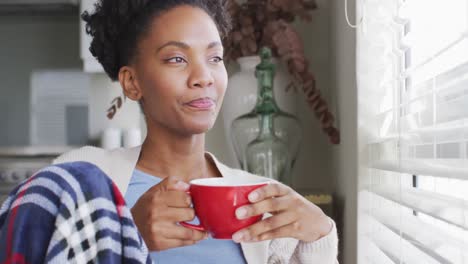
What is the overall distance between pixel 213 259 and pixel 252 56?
2.33 feet

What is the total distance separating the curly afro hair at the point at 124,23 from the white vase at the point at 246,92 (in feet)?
1.82

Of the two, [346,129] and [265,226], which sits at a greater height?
[346,129]

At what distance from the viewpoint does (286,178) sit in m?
1.26

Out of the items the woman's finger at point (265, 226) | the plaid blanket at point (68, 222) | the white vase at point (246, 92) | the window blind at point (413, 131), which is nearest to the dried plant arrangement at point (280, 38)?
the white vase at point (246, 92)

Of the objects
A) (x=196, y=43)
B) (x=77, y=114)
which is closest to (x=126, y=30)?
(x=196, y=43)

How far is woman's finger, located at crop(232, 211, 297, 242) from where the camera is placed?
0.57 m

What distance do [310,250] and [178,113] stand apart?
24 cm

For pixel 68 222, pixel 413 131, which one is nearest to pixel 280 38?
pixel 413 131

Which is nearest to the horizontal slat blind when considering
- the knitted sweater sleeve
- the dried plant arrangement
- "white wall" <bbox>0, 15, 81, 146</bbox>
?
the knitted sweater sleeve

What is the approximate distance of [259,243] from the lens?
0.75 metres

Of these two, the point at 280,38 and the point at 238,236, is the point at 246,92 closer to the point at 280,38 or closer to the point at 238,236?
the point at 280,38

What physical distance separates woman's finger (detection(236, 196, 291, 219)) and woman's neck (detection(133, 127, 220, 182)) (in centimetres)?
18

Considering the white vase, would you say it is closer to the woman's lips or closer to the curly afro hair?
the curly afro hair

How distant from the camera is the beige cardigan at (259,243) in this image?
0.69 metres
